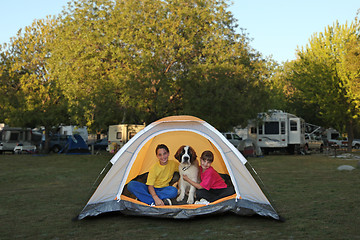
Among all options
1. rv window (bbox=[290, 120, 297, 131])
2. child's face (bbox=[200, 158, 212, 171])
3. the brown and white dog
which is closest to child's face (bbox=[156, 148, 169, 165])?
the brown and white dog

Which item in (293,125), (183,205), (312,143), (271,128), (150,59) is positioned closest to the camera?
(183,205)

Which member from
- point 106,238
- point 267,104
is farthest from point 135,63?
point 106,238

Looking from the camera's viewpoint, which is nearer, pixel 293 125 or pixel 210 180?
pixel 210 180

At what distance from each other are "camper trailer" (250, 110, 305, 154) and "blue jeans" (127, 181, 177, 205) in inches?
818

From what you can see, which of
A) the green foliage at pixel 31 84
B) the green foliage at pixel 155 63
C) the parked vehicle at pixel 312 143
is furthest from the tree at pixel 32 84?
the parked vehicle at pixel 312 143

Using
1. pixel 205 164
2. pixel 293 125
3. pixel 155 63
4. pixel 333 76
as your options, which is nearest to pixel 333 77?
pixel 333 76

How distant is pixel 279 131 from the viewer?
2800cm

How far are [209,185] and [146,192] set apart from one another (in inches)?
43.9

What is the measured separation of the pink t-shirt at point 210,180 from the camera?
7.52 metres

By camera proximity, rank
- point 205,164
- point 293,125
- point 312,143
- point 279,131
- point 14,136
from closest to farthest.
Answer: point 205,164 → point 279,131 → point 293,125 → point 14,136 → point 312,143

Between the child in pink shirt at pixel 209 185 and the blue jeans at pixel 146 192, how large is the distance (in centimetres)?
35

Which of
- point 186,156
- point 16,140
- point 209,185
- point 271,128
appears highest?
point 271,128

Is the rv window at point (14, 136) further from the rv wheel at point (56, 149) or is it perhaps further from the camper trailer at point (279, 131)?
the camper trailer at point (279, 131)

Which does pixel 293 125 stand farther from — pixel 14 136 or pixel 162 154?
pixel 162 154
